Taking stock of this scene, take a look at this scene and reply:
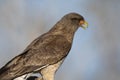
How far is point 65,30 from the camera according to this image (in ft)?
48.4

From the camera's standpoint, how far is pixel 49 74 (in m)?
13.8

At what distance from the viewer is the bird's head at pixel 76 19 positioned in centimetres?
1481

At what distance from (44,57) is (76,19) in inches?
48.6

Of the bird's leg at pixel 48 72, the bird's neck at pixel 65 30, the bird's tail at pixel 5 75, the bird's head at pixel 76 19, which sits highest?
the bird's head at pixel 76 19

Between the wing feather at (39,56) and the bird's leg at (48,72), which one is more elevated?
the wing feather at (39,56)

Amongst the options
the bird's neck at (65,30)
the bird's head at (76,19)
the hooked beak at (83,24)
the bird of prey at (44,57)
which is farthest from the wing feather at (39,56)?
the hooked beak at (83,24)

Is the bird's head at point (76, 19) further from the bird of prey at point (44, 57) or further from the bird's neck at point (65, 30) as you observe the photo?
the bird of prey at point (44, 57)

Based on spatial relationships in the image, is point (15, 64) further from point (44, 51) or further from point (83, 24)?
point (83, 24)

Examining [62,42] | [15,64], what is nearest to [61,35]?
[62,42]

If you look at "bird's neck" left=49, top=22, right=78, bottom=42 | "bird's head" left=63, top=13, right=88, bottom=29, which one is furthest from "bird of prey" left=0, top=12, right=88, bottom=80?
"bird's head" left=63, top=13, right=88, bottom=29

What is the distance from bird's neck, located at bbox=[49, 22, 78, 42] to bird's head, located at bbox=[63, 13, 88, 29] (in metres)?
0.09

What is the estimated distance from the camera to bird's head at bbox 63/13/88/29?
48.6 feet

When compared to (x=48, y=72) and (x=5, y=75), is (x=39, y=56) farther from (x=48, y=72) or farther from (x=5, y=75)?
(x=5, y=75)

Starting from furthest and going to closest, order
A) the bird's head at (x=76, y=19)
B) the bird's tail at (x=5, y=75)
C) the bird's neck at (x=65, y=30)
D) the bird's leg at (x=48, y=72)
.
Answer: the bird's head at (x=76, y=19) → the bird's neck at (x=65, y=30) → the bird's leg at (x=48, y=72) → the bird's tail at (x=5, y=75)
